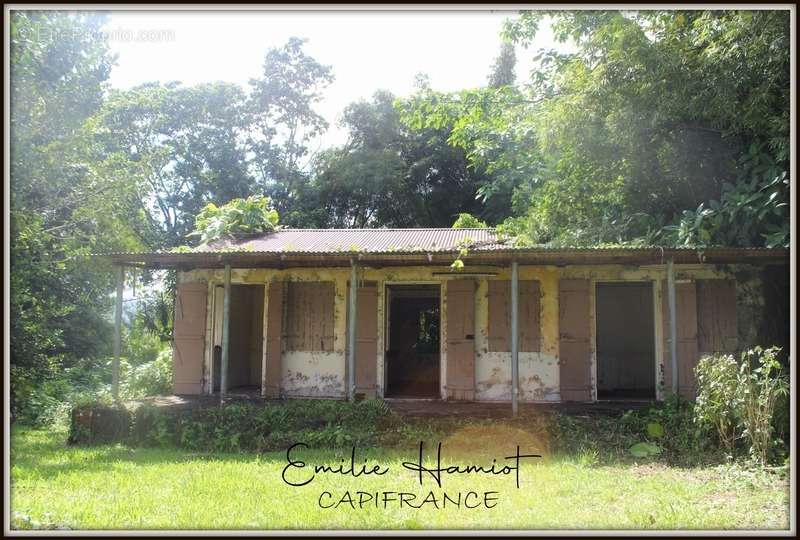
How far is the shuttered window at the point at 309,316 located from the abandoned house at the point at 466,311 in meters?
0.02

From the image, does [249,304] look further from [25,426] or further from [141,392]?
[25,426]

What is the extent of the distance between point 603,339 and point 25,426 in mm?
10365

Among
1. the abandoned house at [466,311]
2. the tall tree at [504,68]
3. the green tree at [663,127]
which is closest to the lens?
the green tree at [663,127]

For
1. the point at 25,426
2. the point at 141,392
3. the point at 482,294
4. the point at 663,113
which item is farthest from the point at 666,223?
the point at 25,426

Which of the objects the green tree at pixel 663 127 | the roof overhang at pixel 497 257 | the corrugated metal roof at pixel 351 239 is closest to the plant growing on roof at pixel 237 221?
the corrugated metal roof at pixel 351 239

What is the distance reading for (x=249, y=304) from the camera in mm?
12422

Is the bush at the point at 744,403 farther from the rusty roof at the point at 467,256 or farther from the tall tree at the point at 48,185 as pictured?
the tall tree at the point at 48,185

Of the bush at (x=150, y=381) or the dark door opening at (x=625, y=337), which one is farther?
the dark door opening at (x=625, y=337)

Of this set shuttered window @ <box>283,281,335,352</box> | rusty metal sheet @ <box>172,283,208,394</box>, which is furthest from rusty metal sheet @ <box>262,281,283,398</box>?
rusty metal sheet @ <box>172,283,208,394</box>

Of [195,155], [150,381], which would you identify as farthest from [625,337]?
[195,155]

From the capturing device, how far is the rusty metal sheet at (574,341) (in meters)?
9.26

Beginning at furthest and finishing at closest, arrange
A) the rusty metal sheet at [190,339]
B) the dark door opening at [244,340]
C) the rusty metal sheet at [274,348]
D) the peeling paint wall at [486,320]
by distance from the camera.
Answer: the dark door opening at [244,340]
the rusty metal sheet at [190,339]
the rusty metal sheet at [274,348]
the peeling paint wall at [486,320]

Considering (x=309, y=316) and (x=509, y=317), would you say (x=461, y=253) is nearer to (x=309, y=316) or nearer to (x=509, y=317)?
(x=509, y=317)

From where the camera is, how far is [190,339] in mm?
10148
